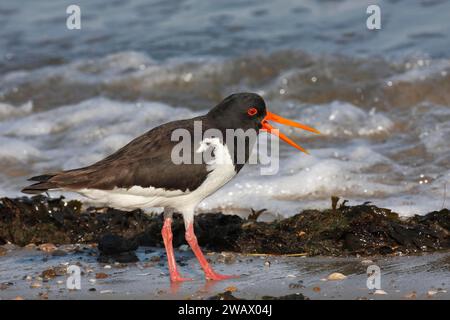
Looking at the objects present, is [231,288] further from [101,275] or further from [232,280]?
[101,275]

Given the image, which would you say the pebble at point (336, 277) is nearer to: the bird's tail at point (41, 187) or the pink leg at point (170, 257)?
the pink leg at point (170, 257)

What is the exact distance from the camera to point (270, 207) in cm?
736

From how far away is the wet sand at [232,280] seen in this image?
4902 millimetres

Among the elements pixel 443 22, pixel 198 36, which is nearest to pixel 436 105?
pixel 443 22

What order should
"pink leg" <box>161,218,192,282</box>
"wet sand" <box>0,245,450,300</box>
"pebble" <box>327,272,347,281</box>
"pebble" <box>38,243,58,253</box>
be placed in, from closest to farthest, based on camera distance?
"wet sand" <box>0,245,450,300</box>
"pebble" <box>327,272,347,281</box>
"pink leg" <box>161,218,192,282</box>
"pebble" <box>38,243,58,253</box>

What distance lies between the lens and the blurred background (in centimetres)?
795

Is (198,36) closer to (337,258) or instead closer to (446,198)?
(446,198)

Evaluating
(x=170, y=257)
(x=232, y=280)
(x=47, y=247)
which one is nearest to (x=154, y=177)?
(x=170, y=257)

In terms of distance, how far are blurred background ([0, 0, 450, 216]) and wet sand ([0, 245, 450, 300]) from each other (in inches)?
59.2

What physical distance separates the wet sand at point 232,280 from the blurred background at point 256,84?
150 cm

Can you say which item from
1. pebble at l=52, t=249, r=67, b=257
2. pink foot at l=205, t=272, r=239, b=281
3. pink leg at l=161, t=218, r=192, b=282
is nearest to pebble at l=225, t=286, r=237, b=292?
pink foot at l=205, t=272, r=239, b=281

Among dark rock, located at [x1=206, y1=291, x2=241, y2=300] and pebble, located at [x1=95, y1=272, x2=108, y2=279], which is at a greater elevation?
dark rock, located at [x1=206, y1=291, x2=241, y2=300]

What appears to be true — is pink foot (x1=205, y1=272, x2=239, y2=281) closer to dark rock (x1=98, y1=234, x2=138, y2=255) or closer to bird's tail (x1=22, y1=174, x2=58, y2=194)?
dark rock (x1=98, y1=234, x2=138, y2=255)
